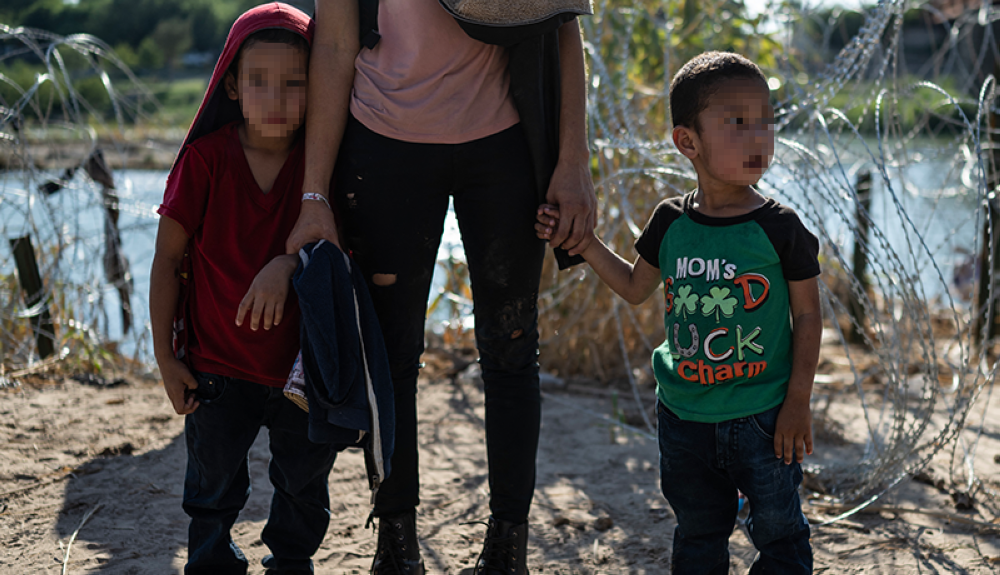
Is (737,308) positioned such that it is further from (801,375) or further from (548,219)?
(548,219)

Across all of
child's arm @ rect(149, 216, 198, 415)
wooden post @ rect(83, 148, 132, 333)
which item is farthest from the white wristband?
wooden post @ rect(83, 148, 132, 333)

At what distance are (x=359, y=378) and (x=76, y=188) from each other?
2661mm

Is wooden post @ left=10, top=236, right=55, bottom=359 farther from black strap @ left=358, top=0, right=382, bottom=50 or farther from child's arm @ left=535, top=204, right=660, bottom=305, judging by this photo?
child's arm @ left=535, top=204, right=660, bottom=305

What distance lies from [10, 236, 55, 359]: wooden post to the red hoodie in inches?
104

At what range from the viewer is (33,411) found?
132 inches

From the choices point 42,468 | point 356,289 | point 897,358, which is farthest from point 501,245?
point 42,468

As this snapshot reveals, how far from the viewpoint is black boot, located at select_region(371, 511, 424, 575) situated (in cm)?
199

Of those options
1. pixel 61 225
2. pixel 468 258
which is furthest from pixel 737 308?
pixel 61 225

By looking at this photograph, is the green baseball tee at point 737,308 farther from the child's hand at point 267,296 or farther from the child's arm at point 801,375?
the child's hand at point 267,296

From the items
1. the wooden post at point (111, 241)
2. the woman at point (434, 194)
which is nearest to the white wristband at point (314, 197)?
the woman at point (434, 194)

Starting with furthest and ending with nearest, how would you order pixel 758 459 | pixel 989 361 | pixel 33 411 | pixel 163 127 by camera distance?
1. pixel 163 127
2. pixel 989 361
3. pixel 33 411
4. pixel 758 459

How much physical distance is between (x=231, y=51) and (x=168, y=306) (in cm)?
60

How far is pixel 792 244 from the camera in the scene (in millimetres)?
1589

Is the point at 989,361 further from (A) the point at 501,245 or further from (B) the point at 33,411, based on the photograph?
(B) the point at 33,411
